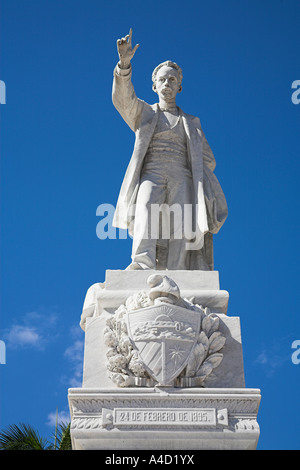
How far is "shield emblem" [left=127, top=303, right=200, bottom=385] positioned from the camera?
6.71 metres

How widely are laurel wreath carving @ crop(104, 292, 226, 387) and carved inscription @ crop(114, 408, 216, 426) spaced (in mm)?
279

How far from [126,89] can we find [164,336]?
3552 mm

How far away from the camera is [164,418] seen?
6.48 m

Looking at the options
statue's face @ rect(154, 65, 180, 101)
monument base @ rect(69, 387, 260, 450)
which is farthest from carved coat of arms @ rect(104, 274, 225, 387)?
statue's face @ rect(154, 65, 180, 101)

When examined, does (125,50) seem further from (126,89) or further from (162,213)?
(162,213)

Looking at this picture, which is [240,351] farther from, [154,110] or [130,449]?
[154,110]

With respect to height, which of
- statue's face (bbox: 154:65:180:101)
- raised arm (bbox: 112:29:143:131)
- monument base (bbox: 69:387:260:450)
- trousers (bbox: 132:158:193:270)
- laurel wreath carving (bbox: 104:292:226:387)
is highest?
statue's face (bbox: 154:65:180:101)

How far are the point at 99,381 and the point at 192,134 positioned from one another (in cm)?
368

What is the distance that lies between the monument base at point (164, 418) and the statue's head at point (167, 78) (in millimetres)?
4399

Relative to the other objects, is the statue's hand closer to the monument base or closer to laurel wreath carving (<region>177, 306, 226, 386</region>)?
laurel wreath carving (<region>177, 306, 226, 386</region>)

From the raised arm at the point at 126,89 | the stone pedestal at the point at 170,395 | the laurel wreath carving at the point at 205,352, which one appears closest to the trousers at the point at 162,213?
the raised arm at the point at 126,89

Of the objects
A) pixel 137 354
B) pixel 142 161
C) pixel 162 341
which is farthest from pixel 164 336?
pixel 142 161

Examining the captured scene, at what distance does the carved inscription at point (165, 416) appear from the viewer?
6457mm
